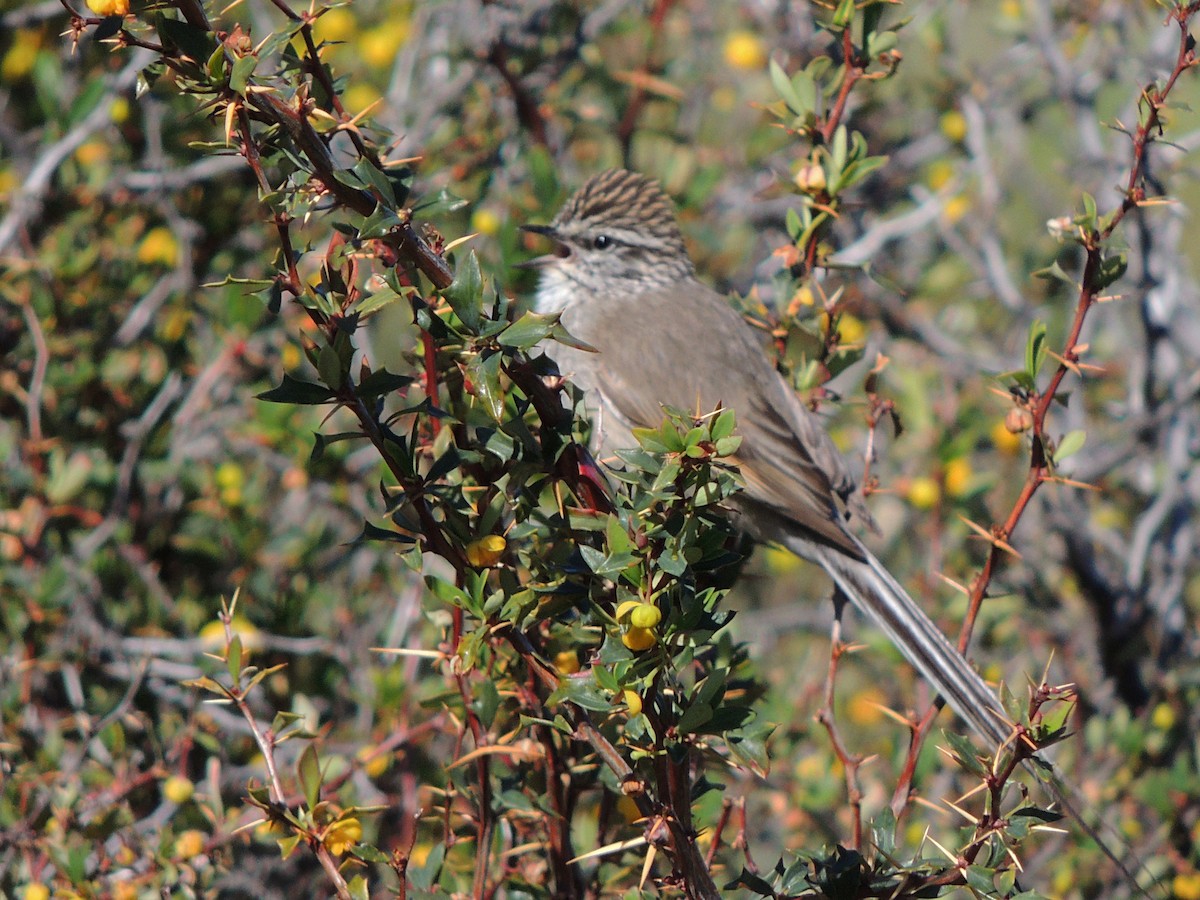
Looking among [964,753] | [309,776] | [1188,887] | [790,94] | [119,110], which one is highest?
[790,94]

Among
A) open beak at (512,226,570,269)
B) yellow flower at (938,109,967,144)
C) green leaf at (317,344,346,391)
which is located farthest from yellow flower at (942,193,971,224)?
green leaf at (317,344,346,391)

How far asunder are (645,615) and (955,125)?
13.1ft

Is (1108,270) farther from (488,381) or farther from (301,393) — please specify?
(301,393)

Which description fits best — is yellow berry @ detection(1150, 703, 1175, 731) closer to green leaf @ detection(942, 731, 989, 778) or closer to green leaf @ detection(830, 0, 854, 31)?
green leaf @ detection(942, 731, 989, 778)

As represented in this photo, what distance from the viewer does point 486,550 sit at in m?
2.21

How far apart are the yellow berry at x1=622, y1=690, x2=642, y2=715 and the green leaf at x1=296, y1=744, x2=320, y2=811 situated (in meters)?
0.61

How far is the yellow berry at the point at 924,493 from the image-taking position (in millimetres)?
4371

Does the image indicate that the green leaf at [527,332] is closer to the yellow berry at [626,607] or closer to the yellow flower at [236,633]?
the yellow berry at [626,607]

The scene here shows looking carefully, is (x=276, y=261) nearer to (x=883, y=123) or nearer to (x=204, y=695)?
(x=204, y=695)

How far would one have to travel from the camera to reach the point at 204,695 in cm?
377

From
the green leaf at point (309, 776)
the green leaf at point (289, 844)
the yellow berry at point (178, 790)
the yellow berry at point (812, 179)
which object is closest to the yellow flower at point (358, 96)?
the yellow berry at point (812, 179)

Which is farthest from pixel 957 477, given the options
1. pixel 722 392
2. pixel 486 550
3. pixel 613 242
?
pixel 486 550

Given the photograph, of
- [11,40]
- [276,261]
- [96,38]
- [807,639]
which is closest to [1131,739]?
[807,639]

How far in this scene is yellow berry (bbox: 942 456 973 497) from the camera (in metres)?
4.40
